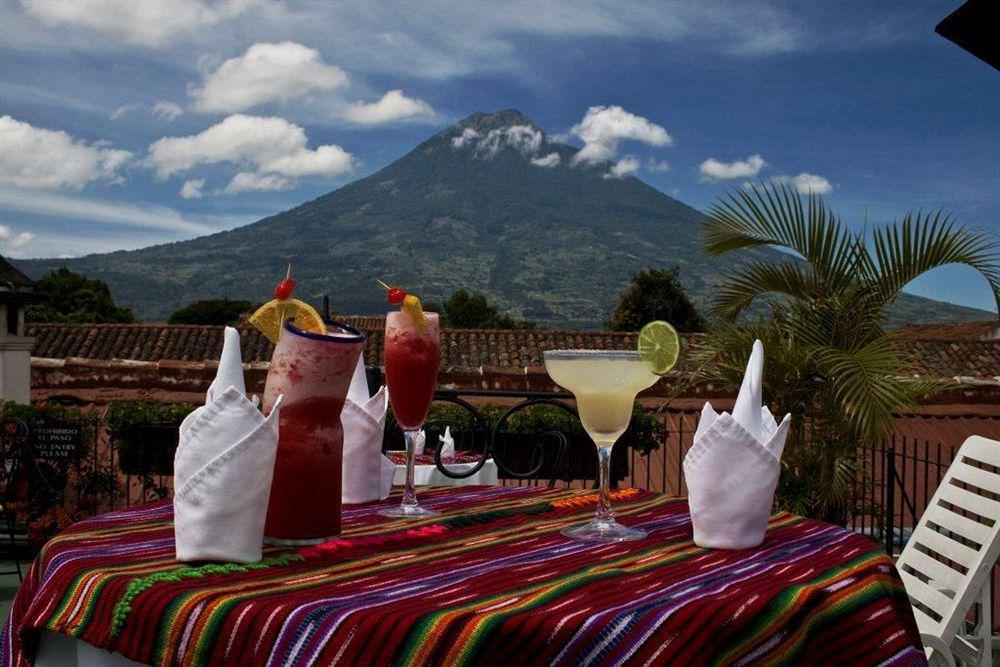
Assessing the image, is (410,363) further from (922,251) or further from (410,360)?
(922,251)

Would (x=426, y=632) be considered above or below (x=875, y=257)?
below

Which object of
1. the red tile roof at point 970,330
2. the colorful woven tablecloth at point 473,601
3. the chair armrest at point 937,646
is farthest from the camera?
the red tile roof at point 970,330

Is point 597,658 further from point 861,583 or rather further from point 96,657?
point 96,657

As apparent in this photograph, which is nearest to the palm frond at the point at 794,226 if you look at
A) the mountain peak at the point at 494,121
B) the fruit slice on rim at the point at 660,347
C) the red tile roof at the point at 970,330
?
the fruit slice on rim at the point at 660,347

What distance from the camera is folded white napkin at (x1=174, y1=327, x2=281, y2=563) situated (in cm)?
121

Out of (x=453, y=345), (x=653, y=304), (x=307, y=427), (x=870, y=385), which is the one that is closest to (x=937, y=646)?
(x=307, y=427)

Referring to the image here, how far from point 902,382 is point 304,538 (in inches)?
184

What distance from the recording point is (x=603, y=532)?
1441mm

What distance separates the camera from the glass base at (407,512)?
1.60 meters

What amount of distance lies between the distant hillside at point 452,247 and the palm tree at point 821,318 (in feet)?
226


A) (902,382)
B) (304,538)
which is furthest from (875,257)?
(304,538)

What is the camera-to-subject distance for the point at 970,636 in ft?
8.17

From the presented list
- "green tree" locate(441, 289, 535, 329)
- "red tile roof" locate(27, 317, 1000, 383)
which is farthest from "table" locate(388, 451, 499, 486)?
"green tree" locate(441, 289, 535, 329)

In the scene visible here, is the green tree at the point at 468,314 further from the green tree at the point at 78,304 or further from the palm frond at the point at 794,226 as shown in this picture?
the palm frond at the point at 794,226
